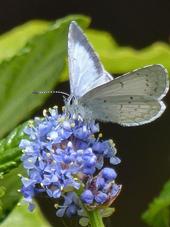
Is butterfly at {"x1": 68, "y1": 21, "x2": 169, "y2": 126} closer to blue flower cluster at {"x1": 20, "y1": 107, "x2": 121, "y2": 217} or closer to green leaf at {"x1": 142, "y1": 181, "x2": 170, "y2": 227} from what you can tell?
blue flower cluster at {"x1": 20, "y1": 107, "x2": 121, "y2": 217}

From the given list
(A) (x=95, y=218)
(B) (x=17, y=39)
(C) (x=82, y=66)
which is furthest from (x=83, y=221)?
(B) (x=17, y=39)

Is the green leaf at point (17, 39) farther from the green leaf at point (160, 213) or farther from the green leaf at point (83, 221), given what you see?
the green leaf at point (83, 221)

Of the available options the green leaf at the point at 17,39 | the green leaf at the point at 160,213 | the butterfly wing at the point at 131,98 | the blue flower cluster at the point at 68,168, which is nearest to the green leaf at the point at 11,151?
the blue flower cluster at the point at 68,168

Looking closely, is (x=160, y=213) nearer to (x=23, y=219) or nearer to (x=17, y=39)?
→ (x=23, y=219)

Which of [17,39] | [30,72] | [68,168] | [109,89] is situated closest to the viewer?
[68,168]

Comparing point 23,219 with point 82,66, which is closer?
point 82,66

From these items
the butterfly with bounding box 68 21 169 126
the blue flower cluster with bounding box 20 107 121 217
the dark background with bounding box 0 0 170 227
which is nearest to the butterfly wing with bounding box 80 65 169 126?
the butterfly with bounding box 68 21 169 126
